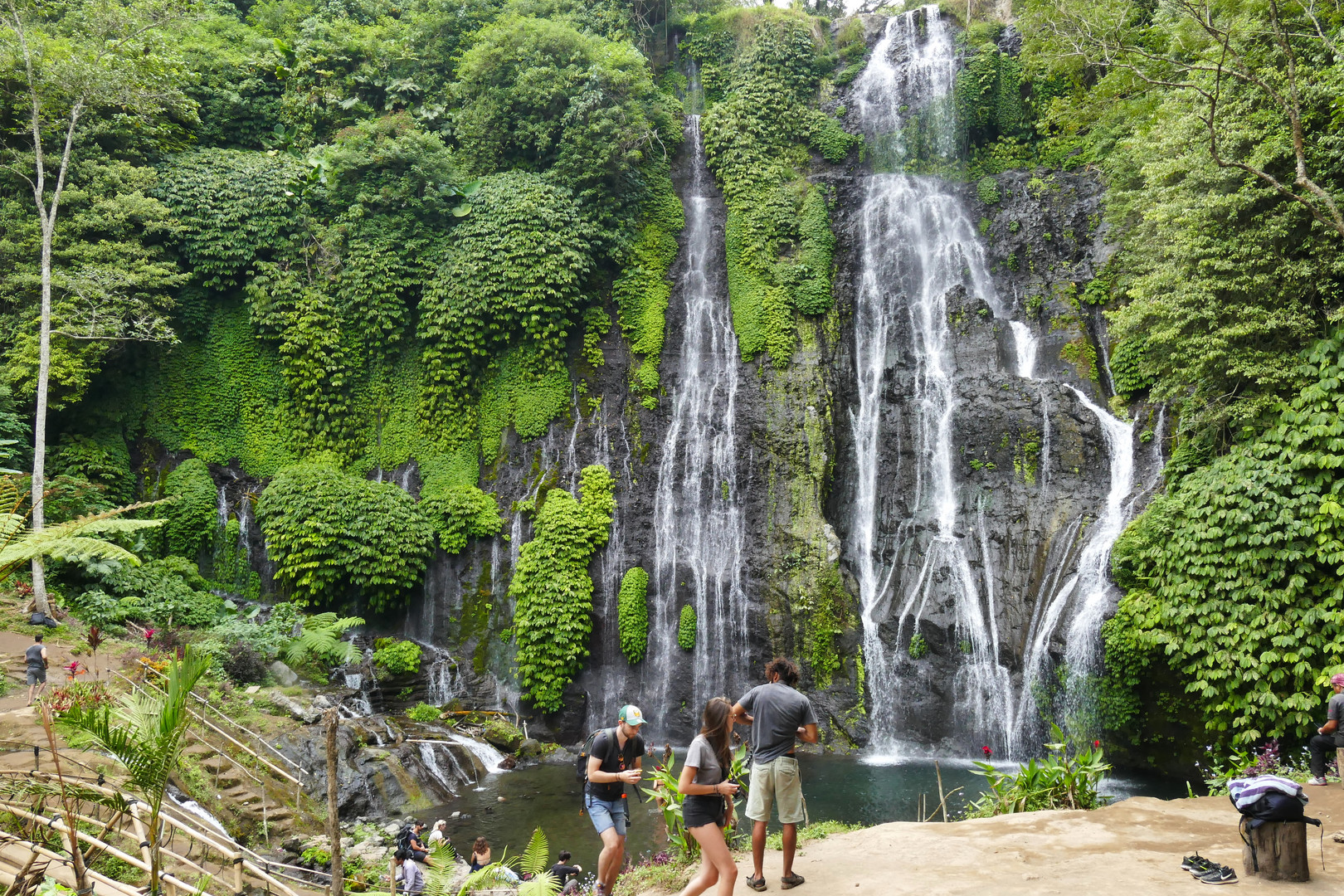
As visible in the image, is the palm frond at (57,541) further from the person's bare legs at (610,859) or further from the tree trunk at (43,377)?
the tree trunk at (43,377)

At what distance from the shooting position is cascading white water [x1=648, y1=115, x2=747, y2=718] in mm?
15031

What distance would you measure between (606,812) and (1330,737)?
7.05m

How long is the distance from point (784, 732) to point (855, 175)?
1828cm

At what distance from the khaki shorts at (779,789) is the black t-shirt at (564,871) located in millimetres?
3188

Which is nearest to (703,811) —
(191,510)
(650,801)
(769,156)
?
(650,801)

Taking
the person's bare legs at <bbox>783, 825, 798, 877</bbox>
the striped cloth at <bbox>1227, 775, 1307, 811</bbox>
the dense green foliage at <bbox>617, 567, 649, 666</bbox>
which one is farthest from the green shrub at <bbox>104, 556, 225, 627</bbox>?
the striped cloth at <bbox>1227, 775, 1307, 811</bbox>

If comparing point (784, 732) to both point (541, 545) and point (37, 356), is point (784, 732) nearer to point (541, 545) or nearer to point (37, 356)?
point (541, 545)

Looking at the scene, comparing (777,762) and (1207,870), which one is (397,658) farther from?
(1207,870)

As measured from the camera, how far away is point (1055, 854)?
565 cm

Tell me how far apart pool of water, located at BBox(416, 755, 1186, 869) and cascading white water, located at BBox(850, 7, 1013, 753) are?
1.46 metres

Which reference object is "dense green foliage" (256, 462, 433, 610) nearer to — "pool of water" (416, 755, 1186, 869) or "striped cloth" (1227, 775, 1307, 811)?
"pool of water" (416, 755, 1186, 869)

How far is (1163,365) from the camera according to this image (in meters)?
11.6

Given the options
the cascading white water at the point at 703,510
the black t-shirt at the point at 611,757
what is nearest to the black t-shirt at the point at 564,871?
the black t-shirt at the point at 611,757

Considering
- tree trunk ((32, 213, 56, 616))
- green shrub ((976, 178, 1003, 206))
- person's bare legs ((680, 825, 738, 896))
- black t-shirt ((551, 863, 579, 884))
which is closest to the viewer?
person's bare legs ((680, 825, 738, 896))
